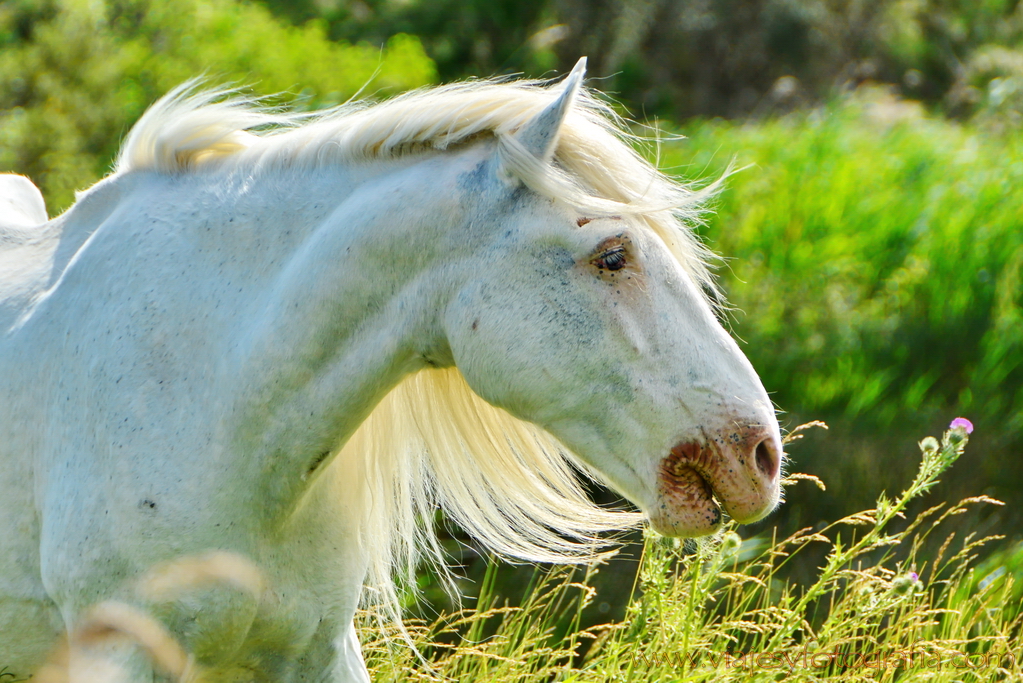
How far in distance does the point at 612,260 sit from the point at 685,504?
1.39 feet

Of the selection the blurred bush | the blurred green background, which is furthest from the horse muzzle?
the blurred bush

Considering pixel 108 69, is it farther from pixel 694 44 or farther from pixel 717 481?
pixel 694 44

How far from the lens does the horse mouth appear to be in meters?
1.74

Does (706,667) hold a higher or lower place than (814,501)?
higher

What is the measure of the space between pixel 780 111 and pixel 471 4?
14.3 ft

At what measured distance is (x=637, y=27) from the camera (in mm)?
14477

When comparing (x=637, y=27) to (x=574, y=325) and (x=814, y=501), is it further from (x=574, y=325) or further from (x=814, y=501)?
(x=574, y=325)

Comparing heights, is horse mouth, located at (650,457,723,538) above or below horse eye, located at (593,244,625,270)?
below

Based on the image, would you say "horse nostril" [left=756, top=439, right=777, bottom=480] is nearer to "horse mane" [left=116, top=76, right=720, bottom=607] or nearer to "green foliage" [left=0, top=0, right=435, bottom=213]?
"horse mane" [left=116, top=76, right=720, bottom=607]

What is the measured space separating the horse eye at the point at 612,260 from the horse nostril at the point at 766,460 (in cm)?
38

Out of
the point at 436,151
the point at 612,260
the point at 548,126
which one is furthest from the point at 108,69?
the point at 612,260

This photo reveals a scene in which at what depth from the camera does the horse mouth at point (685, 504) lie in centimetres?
174

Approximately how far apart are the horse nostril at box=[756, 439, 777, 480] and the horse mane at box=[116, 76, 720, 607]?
1.21 ft

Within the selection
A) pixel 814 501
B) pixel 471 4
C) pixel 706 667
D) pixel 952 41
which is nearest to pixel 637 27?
pixel 471 4
